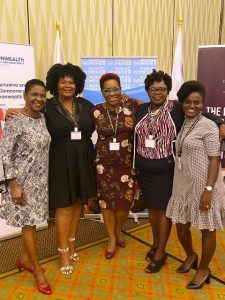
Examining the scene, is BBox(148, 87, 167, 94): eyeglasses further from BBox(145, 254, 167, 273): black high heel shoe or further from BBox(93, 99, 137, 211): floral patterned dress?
BBox(145, 254, 167, 273): black high heel shoe

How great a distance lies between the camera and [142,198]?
261cm

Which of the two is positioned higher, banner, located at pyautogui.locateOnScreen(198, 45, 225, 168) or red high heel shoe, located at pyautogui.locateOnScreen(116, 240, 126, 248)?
banner, located at pyautogui.locateOnScreen(198, 45, 225, 168)

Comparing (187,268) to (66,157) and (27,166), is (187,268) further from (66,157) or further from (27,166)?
(27,166)

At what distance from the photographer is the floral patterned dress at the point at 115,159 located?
248 centimetres

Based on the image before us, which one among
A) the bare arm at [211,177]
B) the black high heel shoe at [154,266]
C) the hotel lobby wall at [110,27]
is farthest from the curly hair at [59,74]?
the black high heel shoe at [154,266]

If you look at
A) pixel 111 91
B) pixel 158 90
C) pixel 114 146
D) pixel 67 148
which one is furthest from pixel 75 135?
pixel 158 90

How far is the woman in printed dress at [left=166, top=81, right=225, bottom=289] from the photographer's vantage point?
194 cm

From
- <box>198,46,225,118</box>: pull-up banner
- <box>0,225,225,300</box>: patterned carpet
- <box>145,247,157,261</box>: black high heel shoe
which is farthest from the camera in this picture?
<box>198,46,225,118</box>: pull-up banner

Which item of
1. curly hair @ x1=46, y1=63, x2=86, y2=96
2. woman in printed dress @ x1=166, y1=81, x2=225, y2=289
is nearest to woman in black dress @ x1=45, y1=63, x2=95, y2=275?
curly hair @ x1=46, y1=63, x2=86, y2=96

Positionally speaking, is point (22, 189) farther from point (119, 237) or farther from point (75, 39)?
point (75, 39)

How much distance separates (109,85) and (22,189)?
1032mm

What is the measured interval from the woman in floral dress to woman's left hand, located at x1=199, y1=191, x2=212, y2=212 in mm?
768

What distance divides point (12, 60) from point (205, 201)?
6.97ft

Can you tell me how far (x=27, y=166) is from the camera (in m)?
2.04
